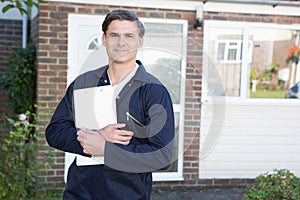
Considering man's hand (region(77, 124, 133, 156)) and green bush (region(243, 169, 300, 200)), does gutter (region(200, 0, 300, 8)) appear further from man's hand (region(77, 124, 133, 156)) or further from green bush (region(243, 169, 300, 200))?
man's hand (region(77, 124, 133, 156))

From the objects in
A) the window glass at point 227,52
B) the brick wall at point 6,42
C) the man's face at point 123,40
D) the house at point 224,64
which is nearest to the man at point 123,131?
the man's face at point 123,40

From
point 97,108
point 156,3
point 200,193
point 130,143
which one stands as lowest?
point 200,193

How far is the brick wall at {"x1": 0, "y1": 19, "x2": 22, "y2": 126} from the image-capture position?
18.2ft

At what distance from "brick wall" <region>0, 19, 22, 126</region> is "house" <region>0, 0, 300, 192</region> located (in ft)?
0.05

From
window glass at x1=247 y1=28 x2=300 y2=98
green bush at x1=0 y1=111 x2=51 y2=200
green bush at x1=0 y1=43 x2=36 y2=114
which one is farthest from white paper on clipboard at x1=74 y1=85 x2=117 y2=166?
window glass at x1=247 y1=28 x2=300 y2=98

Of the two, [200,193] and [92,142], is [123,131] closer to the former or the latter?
[92,142]

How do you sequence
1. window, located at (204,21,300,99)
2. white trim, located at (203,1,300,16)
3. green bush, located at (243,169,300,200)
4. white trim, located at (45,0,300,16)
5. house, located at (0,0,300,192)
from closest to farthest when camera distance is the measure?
green bush, located at (243,169,300,200)
house, located at (0,0,300,192)
white trim, located at (45,0,300,16)
white trim, located at (203,1,300,16)
window, located at (204,21,300,99)

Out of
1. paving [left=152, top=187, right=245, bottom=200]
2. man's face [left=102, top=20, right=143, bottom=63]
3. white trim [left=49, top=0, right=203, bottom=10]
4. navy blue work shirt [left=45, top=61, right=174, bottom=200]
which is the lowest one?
paving [left=152, top=187, right=245, bottom=200]

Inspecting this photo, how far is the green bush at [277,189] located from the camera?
3568 mm

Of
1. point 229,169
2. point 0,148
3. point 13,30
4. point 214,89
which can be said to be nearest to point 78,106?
point 214,89

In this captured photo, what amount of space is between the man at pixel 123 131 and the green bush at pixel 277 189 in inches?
83.3

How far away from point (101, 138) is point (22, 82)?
3451 millimetres

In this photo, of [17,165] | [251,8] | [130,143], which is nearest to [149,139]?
[130,143]

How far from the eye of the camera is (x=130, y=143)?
1648 mm
